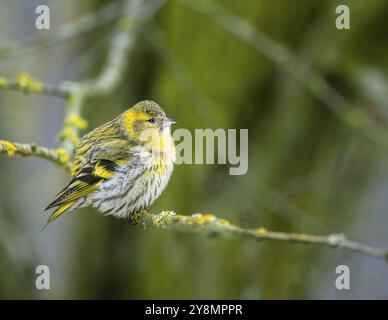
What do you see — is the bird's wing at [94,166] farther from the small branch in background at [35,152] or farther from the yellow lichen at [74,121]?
the yellow lichen at [74,121]

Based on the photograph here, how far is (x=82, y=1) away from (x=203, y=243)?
298cm

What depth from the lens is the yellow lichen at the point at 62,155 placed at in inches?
145

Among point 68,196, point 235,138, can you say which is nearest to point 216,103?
point 235,138

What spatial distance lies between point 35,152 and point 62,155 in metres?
0.27

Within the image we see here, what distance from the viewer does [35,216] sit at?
345 inches

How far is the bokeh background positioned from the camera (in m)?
6.31

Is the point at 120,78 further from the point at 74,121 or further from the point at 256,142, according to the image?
the point at 256,142

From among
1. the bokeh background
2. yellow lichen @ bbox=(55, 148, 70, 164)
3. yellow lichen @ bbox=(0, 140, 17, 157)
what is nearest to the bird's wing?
yellow lichen @ bbox=(55, 148, 70, 164)

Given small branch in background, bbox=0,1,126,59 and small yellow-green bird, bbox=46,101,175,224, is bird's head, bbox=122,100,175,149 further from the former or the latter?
small branch in background, bbox=0,1,126,59

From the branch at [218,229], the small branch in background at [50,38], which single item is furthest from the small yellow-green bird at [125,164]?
the small branch in background at [50,38]

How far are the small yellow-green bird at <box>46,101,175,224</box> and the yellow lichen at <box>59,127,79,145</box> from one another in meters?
0.06

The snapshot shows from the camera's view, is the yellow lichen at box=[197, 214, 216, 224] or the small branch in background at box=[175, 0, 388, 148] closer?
the yellow lichen at box=[197, 214, 216, 224]

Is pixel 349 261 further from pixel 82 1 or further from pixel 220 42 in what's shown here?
pixel 82 1
